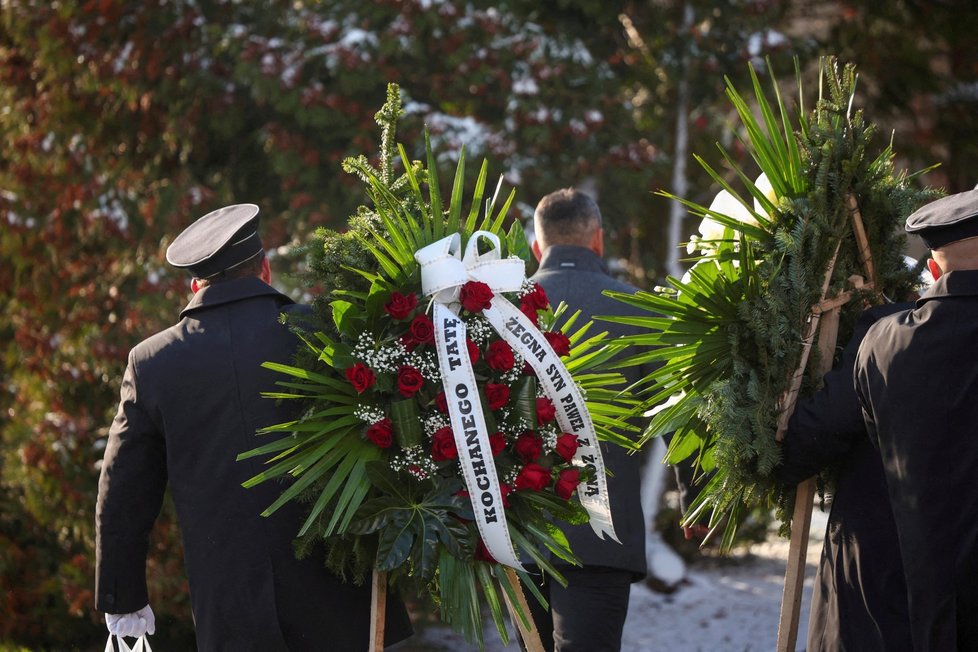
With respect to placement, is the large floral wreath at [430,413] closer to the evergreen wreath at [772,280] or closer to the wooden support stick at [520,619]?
the wooden support stick at [520,619]

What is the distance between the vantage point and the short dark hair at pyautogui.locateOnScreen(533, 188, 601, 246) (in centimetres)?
427

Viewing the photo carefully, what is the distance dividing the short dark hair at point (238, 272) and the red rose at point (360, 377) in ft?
2.12

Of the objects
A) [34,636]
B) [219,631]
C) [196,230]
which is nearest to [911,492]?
[219,631]

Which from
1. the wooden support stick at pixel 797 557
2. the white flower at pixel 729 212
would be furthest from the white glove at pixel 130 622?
the white flower at pixel 729 212

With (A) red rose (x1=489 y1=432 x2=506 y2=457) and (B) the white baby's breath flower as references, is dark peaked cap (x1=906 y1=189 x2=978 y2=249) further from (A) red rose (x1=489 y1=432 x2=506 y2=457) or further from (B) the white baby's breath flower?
(B) the white baby's breath flower

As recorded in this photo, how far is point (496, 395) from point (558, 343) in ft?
0.84

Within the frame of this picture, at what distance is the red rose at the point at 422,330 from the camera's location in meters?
2.94

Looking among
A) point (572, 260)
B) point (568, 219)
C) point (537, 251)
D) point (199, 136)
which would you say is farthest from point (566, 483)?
point (199, 136)

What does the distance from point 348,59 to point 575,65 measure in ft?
4.38

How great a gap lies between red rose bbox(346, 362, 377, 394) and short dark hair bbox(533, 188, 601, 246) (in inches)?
62.1

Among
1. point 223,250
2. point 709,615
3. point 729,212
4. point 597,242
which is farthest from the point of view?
point 709,615

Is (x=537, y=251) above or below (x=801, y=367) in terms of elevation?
above

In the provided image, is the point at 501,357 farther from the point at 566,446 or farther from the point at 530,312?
the point at 566,446

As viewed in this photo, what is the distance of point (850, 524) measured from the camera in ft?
9.82
